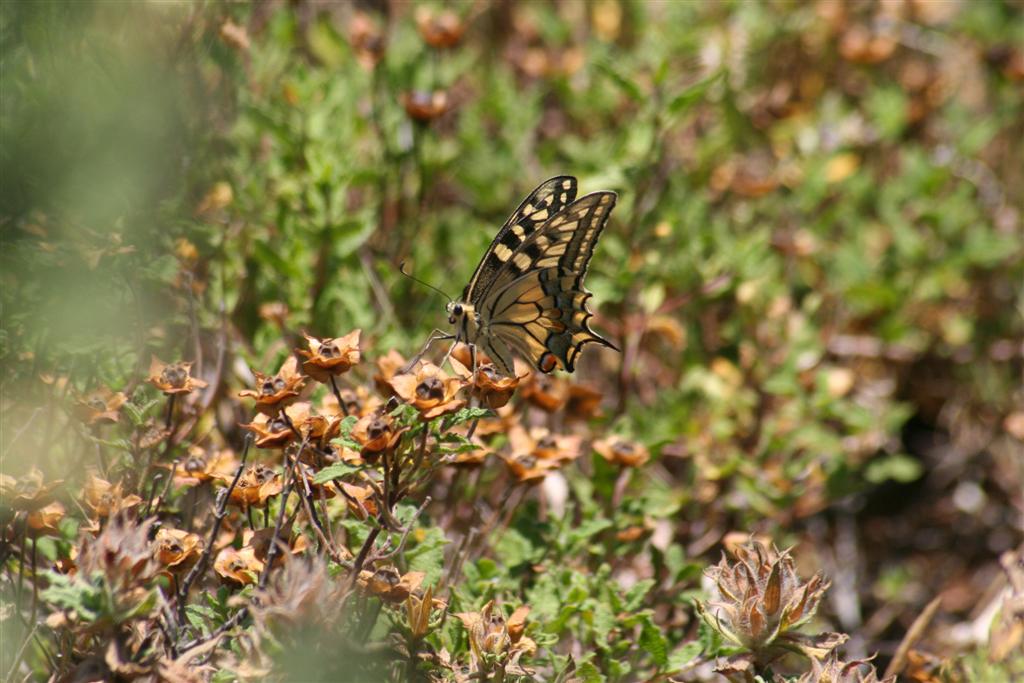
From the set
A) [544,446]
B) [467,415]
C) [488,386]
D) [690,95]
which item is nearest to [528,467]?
[544,446]

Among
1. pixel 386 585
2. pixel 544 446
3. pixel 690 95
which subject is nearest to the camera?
pixel 386 585

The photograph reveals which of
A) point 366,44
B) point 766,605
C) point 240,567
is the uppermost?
point 366,44

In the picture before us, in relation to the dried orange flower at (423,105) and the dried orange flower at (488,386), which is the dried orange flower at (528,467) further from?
the dried orange flower at (423,105)

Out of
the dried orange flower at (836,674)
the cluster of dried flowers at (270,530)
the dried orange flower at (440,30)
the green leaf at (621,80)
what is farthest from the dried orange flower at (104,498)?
the dried orange flower at (440,30)

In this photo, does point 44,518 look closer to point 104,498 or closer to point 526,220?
point 104,498

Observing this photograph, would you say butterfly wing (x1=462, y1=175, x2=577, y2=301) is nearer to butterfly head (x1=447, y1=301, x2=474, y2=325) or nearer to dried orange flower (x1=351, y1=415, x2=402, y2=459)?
butterfly head (x1=447, y1=301, x2=474, y2=325)

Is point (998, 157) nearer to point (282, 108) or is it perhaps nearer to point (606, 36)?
point (606, 36)

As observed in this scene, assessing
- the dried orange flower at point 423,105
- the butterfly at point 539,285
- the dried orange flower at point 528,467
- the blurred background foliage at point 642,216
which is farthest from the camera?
the dried orange flower at point 423,105

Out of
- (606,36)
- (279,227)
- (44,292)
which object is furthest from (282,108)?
(606,36)

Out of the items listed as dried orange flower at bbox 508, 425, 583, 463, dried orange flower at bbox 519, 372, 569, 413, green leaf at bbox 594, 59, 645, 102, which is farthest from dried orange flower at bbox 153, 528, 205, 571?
green leaf at bbox 594, 59, 645, 102
